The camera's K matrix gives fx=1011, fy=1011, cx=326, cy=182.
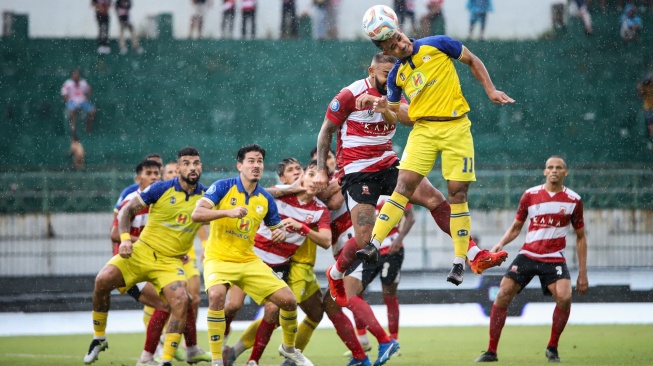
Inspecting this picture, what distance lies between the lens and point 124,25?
1021 inches

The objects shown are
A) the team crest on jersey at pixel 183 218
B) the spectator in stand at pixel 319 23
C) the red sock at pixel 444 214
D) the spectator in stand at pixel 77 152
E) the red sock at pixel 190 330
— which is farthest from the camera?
the spectator in stand at pixel 319 23

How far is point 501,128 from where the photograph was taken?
83.4 ft

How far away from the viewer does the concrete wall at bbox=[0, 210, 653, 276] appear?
17.2 meters

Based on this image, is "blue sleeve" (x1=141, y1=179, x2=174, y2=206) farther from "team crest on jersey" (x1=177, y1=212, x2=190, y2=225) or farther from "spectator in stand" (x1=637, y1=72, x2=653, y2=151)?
"spectator in stand" (x1=637, y1=72, x2=653, y2=151)

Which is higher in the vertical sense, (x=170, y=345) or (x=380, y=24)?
(x=380, y=24)

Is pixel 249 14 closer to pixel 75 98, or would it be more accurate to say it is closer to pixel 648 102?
pixel 75 98

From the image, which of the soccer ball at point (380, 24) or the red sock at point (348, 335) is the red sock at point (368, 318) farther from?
the soccer ball at point (380, 24)

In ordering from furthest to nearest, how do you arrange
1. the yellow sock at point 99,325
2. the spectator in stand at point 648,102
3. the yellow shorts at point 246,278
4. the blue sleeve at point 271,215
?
the spectator in stand at point 648,102
the yellow sock at point 99,325
the blue sleeve at point 271,215
the yellow shorts at point 246,278

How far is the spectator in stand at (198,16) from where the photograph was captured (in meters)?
25.7

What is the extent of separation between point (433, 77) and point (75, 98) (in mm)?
17908

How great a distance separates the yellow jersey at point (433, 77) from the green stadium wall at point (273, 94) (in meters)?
16.7

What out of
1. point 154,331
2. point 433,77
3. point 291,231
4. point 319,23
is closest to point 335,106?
point 433,77

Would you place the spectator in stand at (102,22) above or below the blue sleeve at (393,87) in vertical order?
above

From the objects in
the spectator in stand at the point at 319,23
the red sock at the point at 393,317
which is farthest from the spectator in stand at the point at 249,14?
the red sock at the point at 393,317
